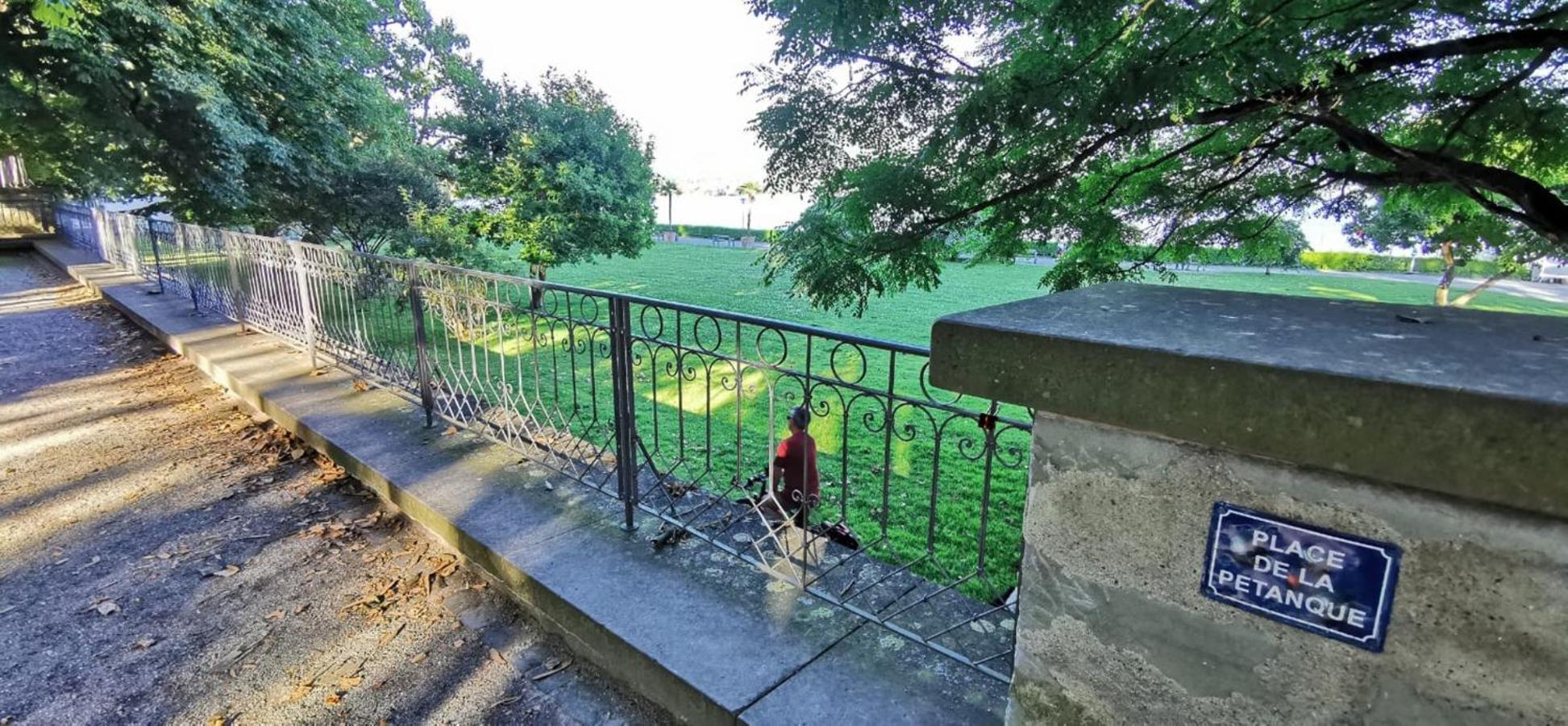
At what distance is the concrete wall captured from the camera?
0.96 meters

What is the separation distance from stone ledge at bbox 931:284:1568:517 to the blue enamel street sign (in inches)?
5.1

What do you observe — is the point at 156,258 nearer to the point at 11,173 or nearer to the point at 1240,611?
the point at 1240,611

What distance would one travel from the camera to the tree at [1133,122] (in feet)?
9.43

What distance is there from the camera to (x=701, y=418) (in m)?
7.58

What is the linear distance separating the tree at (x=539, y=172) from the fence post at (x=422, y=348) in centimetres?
745

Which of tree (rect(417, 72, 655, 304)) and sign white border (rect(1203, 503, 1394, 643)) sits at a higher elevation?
tree (rect(417, 72, 655, 304))

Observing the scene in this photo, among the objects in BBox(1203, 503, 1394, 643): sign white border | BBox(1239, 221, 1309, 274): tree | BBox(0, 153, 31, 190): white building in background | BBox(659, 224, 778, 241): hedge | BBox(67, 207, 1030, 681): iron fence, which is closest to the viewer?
BBox(1203, 503, 1394, 643): sign white border

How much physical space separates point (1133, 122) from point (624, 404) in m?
2.69

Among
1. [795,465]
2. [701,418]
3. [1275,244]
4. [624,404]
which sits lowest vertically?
[701,418]

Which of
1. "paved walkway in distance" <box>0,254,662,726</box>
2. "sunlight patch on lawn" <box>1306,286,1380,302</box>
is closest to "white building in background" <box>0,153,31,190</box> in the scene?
"paved walkway in distance" <box>0,254,662,726</box>

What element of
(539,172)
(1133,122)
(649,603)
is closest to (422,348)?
(649,603)

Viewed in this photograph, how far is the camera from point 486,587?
2.91 m

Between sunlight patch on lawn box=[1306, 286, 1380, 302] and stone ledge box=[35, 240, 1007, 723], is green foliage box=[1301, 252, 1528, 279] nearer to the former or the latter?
sunlight patch on lawn box=[1306, 286, 1380, 302]

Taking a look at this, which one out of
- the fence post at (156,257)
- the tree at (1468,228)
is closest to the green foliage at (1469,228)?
the tree at (1468,228)
